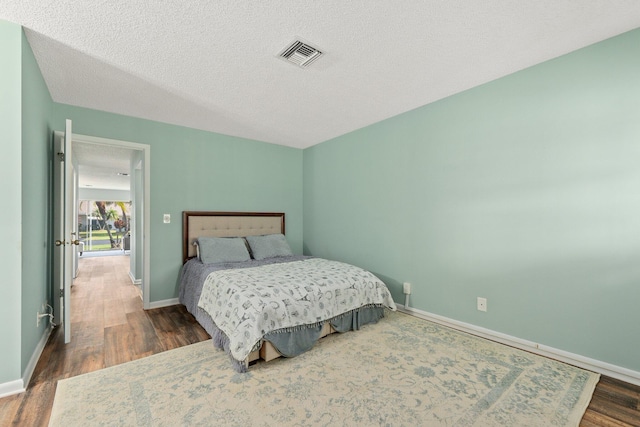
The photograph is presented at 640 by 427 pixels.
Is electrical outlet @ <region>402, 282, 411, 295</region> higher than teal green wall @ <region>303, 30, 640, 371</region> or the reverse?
the reverse

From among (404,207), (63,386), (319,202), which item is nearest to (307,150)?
(319,202)

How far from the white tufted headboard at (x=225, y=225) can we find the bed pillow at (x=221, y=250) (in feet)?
0.88

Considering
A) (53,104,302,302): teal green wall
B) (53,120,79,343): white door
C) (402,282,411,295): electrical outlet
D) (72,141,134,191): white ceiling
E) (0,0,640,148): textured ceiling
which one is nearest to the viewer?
(0,0,640,148): textured ceiling

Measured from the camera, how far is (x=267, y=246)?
402 centimetres

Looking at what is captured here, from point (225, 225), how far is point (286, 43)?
2.78 metres

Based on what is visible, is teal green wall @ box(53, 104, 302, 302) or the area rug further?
teal green wall @ box(53, 104, 302, 302)

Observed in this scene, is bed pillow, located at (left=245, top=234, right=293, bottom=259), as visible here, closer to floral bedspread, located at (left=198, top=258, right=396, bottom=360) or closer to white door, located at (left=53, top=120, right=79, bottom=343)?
floral bedspread, located at (left=198, top=258, right=396, bottom=360)

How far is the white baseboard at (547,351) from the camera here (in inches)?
75.9

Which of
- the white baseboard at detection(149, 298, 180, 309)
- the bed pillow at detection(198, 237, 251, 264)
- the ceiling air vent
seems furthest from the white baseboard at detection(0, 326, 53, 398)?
the ceiling air vent

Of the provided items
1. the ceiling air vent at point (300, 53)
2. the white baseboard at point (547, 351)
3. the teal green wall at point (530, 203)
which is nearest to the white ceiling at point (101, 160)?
the ceiling air vent at point (300, 53)

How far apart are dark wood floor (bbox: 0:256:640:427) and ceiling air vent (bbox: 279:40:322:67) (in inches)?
105

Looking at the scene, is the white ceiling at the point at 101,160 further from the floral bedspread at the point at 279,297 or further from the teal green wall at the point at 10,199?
the floral bedspread at the point at 279,297

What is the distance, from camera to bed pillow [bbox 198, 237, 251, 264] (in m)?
3.51

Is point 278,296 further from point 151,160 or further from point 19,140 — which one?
point 151,160
